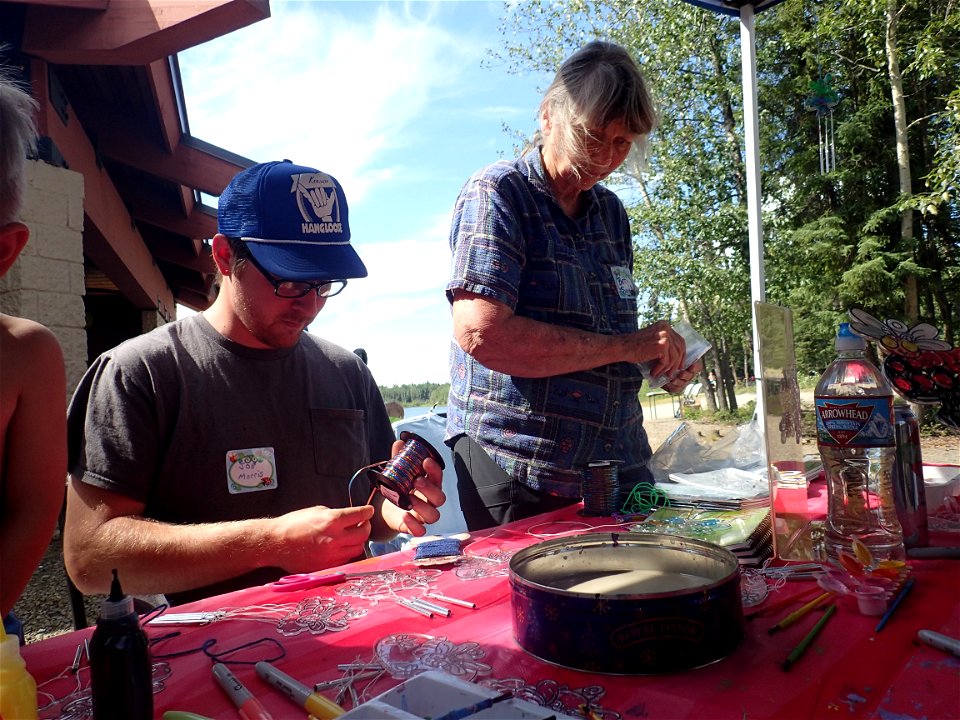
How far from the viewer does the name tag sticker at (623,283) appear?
2.09 meters

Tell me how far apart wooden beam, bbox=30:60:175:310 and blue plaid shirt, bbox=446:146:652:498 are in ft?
11.8

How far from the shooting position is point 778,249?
1480 cm

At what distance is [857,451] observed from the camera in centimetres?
136

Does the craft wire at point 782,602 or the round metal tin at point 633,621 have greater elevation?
the round metal tin at point 633,621

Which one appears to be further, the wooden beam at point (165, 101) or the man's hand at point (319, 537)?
the wooden beam at point (165, 101)

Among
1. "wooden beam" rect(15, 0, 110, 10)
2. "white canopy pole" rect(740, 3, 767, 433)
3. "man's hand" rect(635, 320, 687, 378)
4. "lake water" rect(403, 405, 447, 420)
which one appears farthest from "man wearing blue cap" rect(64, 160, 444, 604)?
"white canopy pole" rect(740, 3, 767, 433)

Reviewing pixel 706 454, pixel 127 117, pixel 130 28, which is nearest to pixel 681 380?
pixel 706 454

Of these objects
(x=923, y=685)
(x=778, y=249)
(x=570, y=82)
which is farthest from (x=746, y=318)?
(x=923, y=685)

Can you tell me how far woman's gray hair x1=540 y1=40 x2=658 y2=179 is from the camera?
6.30 feet

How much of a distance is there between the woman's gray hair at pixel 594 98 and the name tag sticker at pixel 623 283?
0.33 meters

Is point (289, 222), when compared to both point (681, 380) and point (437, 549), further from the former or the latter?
point (681, 380)

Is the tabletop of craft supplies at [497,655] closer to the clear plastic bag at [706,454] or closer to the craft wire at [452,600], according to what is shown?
the craft wire at [452,600]

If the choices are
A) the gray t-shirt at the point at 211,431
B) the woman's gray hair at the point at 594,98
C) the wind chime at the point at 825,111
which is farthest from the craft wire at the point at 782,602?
the wind chime at the point at 825,111

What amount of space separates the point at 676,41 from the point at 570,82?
47.9 feet
